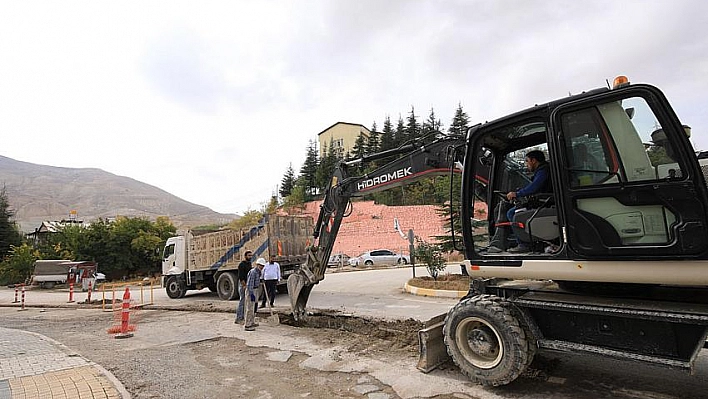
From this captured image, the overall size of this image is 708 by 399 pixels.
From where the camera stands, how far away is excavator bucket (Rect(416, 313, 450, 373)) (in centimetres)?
515

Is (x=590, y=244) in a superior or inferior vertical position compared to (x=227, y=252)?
inferior

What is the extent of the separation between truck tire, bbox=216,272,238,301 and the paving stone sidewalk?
686 centimetres

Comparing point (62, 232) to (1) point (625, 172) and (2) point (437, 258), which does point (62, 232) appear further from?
(1) point (625, 172)

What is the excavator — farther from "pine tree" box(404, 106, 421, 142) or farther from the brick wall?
"pine tree" box(404, 106, 421, 142)

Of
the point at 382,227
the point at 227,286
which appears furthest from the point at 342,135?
the point at 227,286

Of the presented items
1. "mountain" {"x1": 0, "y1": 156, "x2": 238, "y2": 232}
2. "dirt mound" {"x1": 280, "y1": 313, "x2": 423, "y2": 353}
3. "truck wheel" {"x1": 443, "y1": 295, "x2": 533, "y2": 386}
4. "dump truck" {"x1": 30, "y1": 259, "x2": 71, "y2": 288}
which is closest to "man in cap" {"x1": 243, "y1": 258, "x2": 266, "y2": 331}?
"dirt mound" {"x1": 280, "y1": 313, "x2": 423, "y2": 353}

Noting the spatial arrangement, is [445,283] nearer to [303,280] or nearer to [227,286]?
[303,280]

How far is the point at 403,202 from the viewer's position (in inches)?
2014

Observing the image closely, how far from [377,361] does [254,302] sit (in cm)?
395

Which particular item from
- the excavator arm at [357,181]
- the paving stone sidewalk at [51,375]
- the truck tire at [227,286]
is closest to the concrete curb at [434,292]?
the excavator arm at [357,181]

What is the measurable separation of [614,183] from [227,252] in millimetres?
13188

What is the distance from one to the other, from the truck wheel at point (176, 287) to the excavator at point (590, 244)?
44.4 feet

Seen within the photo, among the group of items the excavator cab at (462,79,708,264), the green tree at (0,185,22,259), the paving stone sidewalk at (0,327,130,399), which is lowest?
the paving stone sidewalk at (0,327,130,399)

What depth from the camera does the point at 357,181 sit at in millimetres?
7621
